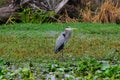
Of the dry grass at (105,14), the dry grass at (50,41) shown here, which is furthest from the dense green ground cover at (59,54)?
the dry grass at (105,14)

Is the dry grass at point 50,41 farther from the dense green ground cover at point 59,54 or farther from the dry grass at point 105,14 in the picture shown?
the dry grass at point 105,14

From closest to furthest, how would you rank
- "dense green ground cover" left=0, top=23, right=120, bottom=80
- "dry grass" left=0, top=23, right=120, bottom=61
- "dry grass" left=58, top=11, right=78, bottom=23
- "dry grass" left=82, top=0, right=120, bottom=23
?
1. "dense green ground cover" left=0, top=23, right=120, bottom=80
2. "dry grass" left=0, top=23, right=120, bottom=61
3. "dry grass" left=82, top=0, right=120, bottom=23
4. "dry grass" left=58, top=11, right=78, bottom=23

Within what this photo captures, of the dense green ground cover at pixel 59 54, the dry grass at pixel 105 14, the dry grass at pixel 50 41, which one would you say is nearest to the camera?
the dense green ground cover at pixel 59 54

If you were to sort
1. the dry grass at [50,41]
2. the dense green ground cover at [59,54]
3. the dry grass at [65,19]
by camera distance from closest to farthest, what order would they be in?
the dense green ground cover at [59,54] < the dry grass at [50,41] < the dry grass at [65,19]

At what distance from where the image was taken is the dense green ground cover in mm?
9125

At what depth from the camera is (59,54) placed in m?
11.8

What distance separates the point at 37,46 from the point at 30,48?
0.32 meters

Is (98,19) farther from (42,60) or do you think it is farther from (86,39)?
(42,60)

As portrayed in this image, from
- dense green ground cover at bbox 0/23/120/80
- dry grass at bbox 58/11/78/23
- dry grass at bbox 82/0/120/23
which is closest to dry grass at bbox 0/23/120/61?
dense green ground cover at bbox 0/23/120/80

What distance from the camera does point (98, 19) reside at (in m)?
18.3

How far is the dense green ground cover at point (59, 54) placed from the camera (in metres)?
9.12

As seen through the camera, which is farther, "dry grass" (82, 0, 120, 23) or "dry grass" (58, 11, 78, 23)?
"dry grass" (58, 11, 78, 23)

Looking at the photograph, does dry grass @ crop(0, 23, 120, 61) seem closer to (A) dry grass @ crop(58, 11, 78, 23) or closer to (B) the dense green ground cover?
(B) the dense green ground cover

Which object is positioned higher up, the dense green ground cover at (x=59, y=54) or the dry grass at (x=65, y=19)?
the dense green ground cover at (x=59, y=54)
